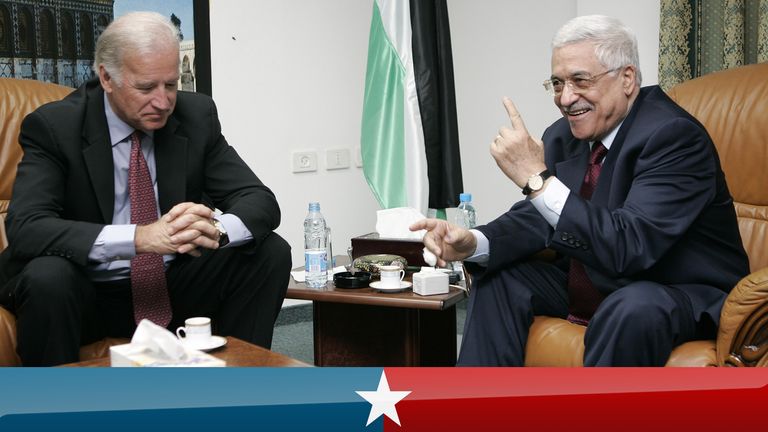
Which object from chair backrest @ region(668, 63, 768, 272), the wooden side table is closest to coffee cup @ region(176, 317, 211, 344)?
the wooden side table

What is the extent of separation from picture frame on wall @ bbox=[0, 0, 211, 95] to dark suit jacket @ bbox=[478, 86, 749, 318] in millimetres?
1895

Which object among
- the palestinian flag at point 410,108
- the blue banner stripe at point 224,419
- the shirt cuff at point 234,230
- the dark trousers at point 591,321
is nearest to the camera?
the blue banner stripe at point 224,419

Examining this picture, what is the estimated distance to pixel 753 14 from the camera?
321 cm

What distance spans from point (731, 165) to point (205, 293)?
1.53 m

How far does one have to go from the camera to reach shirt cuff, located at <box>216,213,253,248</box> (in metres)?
2.33

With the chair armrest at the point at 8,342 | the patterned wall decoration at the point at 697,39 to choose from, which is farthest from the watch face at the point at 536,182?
the patterned wall decoration at the point at 697,39

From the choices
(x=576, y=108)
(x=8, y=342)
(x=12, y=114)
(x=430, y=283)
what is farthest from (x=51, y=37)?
(x=576, y=108)

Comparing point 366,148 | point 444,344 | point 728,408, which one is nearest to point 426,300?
point 444,344

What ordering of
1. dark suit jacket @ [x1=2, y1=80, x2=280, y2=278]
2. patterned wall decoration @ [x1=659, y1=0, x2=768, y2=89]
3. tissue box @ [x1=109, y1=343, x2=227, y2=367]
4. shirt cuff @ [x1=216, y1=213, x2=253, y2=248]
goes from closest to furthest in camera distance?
tissue box @ [x1=109, y1=343, x2=227, y2=367] → dark suit jacket @ [x1=2, y1=80, x2=280, y2=278] → shirt cuff @ [x1=216, y1=213, x2=253, y2=248] → patterned wall decoration @ [x1=659, y1=0, x2=768, y2=89]

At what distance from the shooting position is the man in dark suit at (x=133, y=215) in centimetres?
221

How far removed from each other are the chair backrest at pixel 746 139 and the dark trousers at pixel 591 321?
19.7 inches

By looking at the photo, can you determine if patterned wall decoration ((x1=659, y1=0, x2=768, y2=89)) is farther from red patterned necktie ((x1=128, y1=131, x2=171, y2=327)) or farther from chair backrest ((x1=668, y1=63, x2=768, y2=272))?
red patterned necktie ((x1=128, y1=131, x2=171, y2=327))

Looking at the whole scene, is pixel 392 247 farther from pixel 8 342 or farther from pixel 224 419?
pixel 224 419

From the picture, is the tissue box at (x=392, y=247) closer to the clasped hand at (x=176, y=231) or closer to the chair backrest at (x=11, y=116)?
the clasped hand at (x=176, y=231)
